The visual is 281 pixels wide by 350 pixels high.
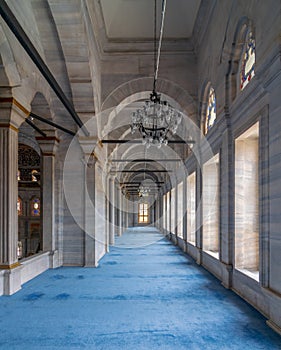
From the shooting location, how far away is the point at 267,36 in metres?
5.15

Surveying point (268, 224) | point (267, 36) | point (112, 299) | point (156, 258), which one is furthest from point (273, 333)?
point (156, 258)

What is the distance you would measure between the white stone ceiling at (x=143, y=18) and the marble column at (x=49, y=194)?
4.16m

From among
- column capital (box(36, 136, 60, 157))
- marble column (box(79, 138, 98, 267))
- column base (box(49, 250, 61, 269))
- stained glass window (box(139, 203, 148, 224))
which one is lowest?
stained glass window (box(139, 203, 148, 224))

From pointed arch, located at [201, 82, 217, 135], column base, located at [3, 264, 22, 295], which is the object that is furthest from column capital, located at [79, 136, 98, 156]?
column base, located at [3, 264, 22, 295]

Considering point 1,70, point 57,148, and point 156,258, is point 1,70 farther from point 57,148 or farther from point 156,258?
point 156,258

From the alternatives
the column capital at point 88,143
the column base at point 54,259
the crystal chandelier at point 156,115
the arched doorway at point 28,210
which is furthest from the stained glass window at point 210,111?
the arched doorway at point 28,210

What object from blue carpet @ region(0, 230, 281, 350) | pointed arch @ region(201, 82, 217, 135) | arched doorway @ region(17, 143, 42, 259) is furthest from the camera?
arched doorway @ region(17, 143, 42, 259)

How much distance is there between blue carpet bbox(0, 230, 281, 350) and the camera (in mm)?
4418

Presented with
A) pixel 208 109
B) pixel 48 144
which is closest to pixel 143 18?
pixel 208 109

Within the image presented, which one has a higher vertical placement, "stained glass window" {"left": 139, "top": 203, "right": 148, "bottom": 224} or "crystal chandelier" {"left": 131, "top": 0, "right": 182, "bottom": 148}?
"crystal chandelier" {"left": 131, "top": 0, "right": 182, "bottom": 148}

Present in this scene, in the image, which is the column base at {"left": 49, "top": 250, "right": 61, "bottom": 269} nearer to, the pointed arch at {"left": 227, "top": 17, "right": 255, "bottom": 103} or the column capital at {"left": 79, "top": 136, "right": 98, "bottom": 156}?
the column capital at {"left": 79, "top": 136, "right": 98, "bottom": 156}

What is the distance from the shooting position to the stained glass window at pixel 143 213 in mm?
→ 43997

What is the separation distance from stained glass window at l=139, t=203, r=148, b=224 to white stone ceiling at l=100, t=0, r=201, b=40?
3436cm

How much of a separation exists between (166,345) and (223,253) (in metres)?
3.77
